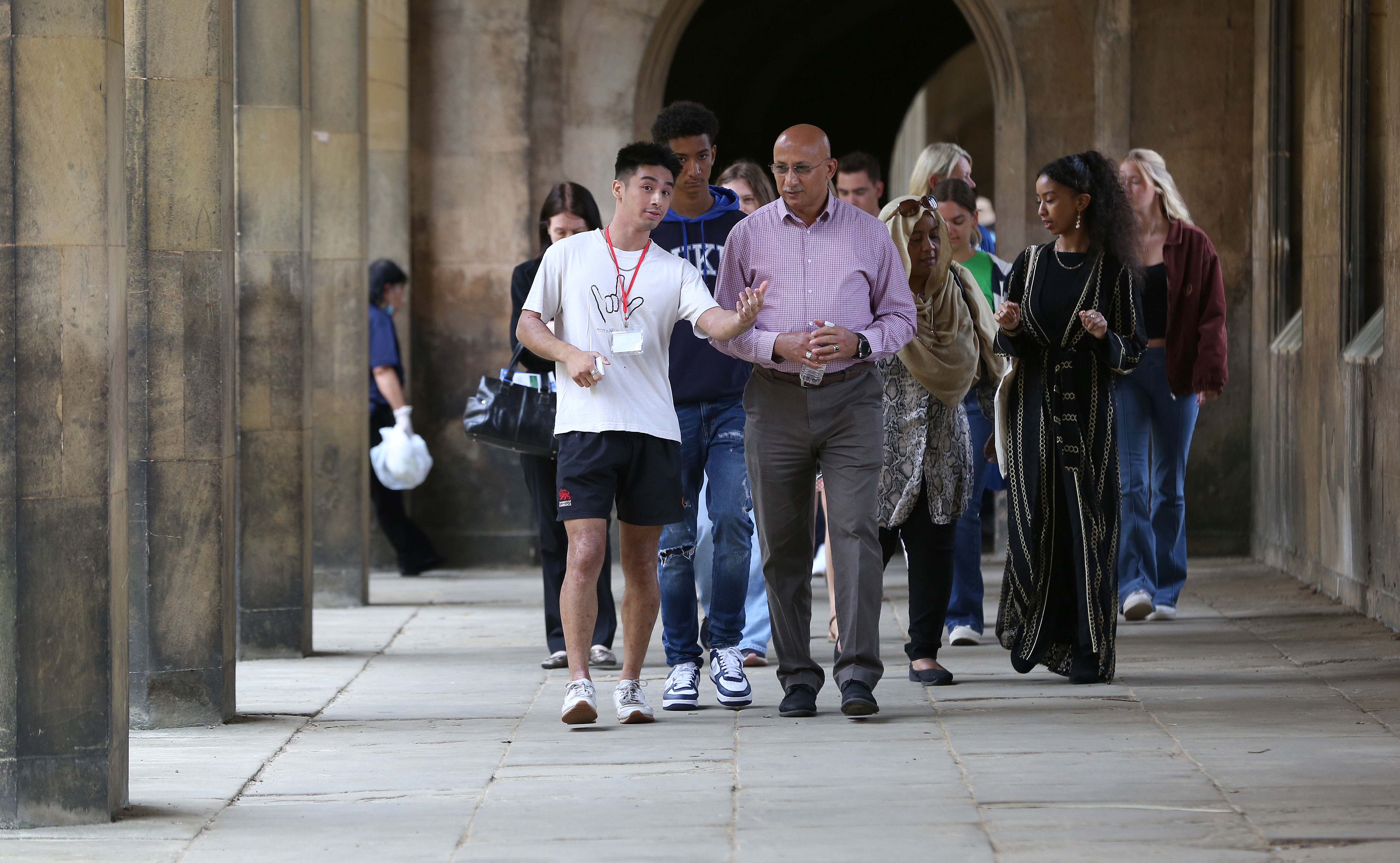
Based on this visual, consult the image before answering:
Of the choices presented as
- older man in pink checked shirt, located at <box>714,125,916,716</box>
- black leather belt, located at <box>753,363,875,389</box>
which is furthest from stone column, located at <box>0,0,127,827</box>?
black leather belt, located at <box>753,363,875,389</box>

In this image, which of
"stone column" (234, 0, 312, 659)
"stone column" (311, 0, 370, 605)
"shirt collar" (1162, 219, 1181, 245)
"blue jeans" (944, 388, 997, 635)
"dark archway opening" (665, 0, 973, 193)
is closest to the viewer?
"blue jeans" (944, 388, 997, 635)

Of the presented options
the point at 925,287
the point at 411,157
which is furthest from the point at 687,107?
the point at 411,157

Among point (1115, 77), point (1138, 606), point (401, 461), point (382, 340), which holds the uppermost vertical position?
point (1115, 77)

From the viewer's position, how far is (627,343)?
18.7 ft

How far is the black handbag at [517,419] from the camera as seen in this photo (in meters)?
7.23

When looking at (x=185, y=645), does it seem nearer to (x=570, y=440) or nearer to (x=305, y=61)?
(x=570, y=440)

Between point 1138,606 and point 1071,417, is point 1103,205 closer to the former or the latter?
point 1071,417

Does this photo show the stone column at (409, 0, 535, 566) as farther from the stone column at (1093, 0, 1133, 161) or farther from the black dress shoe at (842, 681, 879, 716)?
the black dress shoe at (842, 681, 879, 716)

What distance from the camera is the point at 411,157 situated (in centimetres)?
1174

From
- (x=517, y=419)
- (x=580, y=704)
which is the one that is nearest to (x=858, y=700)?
(x=580, y=704)

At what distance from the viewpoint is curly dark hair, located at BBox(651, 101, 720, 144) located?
6598mm

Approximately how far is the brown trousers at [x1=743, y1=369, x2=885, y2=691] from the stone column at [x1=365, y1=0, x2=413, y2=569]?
586 cm

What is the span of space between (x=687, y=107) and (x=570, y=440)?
1409 mm

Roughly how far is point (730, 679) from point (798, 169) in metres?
1.69
